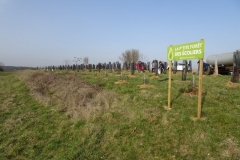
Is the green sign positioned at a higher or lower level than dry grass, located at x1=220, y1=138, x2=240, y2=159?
higher

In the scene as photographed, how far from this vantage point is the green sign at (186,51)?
5077mm

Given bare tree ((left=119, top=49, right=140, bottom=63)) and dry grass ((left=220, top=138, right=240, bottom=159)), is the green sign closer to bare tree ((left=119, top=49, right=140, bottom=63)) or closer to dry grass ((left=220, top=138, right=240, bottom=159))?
dry grass ((left=220, top=138, right=240, bottom=159))

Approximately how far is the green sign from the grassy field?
1.88 m

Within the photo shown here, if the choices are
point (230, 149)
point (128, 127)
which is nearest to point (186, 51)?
point (230, 149)

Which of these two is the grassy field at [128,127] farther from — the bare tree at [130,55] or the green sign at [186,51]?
the bare tree at [130,55]

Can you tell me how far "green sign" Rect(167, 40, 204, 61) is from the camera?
508cm

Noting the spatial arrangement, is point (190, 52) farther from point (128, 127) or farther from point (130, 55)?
point (130, 55)

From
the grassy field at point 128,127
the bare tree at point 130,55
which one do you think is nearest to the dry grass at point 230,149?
the grassy field at point 128,127

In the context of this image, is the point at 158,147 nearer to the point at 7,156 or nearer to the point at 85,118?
the point at 85,118

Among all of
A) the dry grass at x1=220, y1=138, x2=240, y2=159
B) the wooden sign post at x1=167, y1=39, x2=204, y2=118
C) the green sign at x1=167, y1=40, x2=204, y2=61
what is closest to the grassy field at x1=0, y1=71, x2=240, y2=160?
the dry grass at x1=220, y1=138, x2=240, y2=159

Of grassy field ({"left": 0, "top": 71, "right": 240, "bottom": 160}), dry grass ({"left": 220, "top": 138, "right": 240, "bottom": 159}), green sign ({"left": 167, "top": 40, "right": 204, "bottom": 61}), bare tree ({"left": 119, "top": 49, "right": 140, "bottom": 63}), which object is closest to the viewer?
dry grass ({"left": 220, "top": 138, "right": 240, "bottom": 159})

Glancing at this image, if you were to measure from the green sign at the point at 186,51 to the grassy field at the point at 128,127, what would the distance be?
1882mm

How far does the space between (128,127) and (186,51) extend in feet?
10.4

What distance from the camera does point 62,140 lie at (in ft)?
19.7
